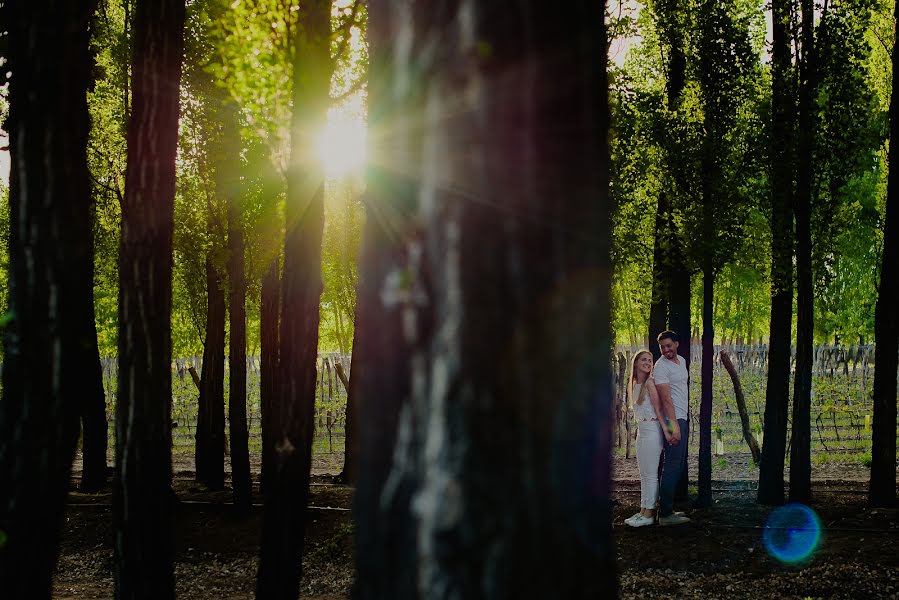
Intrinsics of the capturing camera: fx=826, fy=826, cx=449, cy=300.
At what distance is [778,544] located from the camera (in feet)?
27.9

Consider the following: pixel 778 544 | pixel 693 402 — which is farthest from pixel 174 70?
pixel 693 402

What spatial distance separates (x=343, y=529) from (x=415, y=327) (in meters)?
9.21

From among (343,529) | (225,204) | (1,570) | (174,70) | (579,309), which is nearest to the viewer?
(579,309)

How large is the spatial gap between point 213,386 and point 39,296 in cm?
909

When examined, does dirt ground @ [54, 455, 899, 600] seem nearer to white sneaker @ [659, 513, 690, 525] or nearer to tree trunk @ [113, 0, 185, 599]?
white sneaker @ [659, 513, 690, 525]

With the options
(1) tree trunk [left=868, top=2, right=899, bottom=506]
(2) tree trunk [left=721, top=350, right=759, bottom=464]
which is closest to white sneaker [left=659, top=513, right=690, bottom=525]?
(1) tree trunk [left=868, top=2, right=899, bottom=506]

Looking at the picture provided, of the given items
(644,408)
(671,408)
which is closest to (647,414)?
(644,408)

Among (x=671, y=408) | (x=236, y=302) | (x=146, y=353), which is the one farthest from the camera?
(x=236, y=302)

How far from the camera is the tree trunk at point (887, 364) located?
9516 millimetres

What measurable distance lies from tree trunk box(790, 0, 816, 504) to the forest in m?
0.03

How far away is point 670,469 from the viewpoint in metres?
8.95

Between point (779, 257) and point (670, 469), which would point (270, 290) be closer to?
point (670, 469)

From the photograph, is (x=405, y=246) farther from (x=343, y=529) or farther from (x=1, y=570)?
(x=343, y=529)

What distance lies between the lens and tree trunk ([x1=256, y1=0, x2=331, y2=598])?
18.6ft
